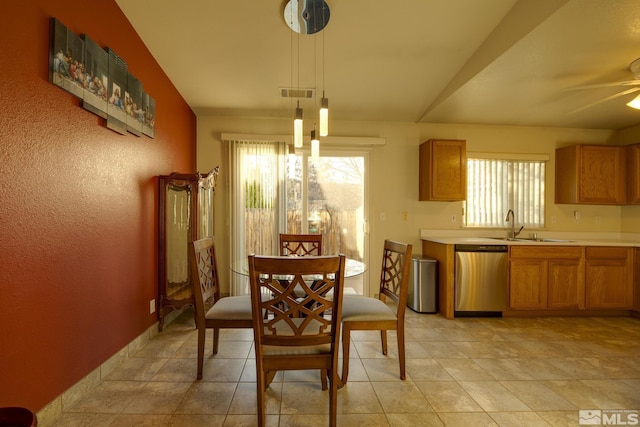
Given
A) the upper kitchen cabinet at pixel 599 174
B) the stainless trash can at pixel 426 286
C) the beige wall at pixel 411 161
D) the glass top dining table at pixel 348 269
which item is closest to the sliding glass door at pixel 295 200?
the beige wall at pixel 411 161

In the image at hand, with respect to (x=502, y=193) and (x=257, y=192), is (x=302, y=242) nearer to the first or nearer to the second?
(x=257, y=192)

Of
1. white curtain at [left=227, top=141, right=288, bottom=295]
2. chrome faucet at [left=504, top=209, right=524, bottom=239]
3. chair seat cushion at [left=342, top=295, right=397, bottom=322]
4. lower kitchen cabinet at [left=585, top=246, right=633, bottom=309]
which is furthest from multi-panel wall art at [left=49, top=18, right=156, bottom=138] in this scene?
lower kitchen cabinet at [left=585, top=246, right=633, bottom=309]

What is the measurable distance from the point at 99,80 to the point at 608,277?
519cm

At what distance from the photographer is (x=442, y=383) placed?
6.63 feet

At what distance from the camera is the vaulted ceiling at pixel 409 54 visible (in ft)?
7.31

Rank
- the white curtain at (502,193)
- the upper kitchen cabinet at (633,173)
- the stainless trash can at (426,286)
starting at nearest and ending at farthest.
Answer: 1. the stainless trash can at (426,286)
2. the upper kitchen cabinet at (633,173)
3. the white curtain at (502,193)

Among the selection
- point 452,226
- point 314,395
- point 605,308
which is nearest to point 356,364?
point 314,395

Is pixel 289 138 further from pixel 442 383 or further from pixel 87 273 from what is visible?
pixel 442 383

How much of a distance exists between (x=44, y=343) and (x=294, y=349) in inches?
51.7

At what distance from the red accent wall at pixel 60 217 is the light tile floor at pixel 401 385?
14.2 inches

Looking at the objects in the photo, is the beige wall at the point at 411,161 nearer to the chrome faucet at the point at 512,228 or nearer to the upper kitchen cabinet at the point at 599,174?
the upper kitchen cabinet at the point at 599,174

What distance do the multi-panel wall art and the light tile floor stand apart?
180cm

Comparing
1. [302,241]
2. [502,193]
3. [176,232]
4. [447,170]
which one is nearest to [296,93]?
[302,241]

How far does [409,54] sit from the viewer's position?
2.79m
